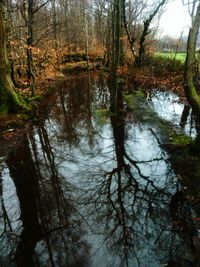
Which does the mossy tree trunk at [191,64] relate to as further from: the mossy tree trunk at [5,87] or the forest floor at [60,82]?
the mossy tree trunk at [5,87]

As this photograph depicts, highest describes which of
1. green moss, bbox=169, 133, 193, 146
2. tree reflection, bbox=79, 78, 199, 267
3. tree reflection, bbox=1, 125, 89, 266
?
green moss, bbox=169, 133, 193, 146

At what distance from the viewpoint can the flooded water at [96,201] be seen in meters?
4.25

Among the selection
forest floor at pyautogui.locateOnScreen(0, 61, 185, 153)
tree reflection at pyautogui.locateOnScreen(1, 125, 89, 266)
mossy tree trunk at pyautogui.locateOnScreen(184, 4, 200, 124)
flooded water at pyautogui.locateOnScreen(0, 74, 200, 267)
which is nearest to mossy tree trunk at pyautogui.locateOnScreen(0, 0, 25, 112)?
forest floor at pyautogui.locateOnScreen(0, 61, 185, 153)

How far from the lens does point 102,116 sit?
12.0 meters

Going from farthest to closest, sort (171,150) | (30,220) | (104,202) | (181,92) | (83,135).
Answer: (181,92)
(83,135)
(171,150)
(104,202)
(30,220)

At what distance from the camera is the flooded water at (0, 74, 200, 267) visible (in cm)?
425

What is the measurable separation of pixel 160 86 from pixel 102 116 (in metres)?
8.78

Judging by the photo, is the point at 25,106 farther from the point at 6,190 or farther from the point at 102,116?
the point at 6,190

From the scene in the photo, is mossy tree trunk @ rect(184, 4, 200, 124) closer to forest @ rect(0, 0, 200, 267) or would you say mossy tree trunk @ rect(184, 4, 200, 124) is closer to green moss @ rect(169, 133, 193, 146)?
forest @ rect(0, 0, 200, 267)

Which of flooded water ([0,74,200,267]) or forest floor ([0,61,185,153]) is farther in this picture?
forest floor ([0,61,185,153])

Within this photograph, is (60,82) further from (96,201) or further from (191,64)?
(96,201)

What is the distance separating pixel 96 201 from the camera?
5.63 meters

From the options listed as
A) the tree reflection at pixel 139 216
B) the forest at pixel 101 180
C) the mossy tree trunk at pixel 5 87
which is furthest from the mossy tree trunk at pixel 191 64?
the mossy tree trunk at pixel 5 87

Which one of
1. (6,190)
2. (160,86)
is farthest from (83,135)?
(160,86)
